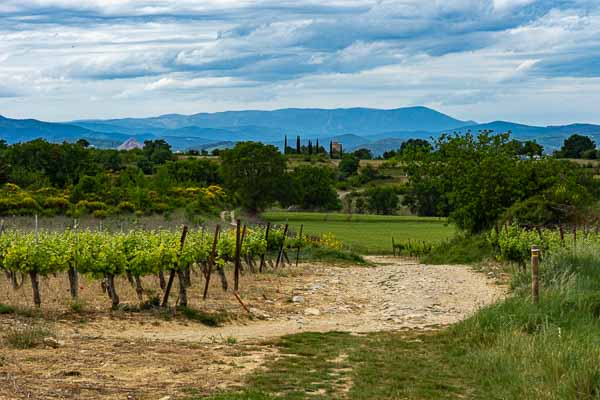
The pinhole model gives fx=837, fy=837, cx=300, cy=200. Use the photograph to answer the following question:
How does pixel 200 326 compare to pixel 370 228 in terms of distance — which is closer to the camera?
pixel 200 326

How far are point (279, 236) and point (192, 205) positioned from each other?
2619 centimetres

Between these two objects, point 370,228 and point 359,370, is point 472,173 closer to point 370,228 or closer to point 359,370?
point 370,228

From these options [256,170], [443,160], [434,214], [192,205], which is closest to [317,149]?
[434,214]

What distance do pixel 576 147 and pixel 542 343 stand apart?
113 m

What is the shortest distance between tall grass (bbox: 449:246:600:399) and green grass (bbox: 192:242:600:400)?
12mm

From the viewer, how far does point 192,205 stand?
54.7m

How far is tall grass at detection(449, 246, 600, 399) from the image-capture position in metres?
8.55

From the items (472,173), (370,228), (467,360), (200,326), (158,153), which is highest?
(158,153)

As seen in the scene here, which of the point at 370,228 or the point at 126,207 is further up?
the point at 126,207

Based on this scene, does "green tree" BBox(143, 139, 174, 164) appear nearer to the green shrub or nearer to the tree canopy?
the green shrub

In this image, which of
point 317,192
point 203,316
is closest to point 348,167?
point 317,192

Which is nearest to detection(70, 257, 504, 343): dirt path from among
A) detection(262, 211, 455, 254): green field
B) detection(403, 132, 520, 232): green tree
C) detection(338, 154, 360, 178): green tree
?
detection(403, 132, 520, 232): green tree

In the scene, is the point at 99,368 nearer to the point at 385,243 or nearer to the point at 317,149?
the point at 385,243

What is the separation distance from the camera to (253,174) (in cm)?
6988
